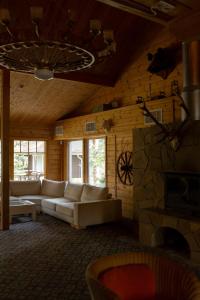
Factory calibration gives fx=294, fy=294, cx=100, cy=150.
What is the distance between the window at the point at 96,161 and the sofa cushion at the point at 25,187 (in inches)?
59.5

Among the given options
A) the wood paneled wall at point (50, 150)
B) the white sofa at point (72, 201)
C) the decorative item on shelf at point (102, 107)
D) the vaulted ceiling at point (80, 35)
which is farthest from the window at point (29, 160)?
the decorative item on shelf at point (102, 107)

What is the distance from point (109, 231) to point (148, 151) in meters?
1.79

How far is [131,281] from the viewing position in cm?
214

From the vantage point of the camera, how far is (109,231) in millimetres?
5840

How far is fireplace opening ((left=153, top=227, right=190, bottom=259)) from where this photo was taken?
16.0ft

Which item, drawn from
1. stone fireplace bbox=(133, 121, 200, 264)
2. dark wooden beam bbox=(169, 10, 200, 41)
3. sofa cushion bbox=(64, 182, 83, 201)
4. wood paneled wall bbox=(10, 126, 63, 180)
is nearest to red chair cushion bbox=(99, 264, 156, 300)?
stone fireplace bbox=(133, 121, 200, 264)

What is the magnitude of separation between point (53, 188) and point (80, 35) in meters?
5.31

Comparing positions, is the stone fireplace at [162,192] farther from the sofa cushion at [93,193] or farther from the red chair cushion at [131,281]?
the red chair cushion at [131,281]

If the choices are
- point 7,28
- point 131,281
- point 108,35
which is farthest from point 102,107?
point 131,281

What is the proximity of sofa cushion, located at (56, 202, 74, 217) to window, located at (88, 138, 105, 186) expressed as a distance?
1.65m

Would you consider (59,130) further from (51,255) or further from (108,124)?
(51,255)

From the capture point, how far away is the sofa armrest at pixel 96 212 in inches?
232

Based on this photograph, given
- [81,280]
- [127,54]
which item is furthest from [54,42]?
[127,54]

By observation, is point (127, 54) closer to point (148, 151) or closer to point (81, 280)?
point (148, 151)
